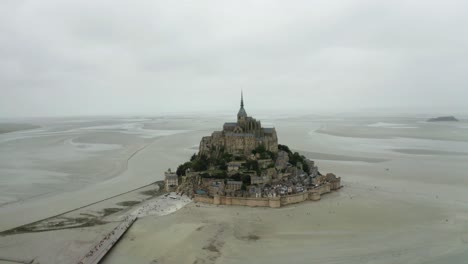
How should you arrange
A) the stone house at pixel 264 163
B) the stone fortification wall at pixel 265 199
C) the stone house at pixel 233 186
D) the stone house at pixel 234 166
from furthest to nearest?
1. the stone house at pixel 264 163
2. the stone house at pixel 234 166
3. the stone house at pixel 233 186
4. the stone fortification wall at pixel 265 199

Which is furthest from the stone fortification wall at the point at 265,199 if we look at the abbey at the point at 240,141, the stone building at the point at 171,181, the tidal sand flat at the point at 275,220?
the abbey at the point at 240,141

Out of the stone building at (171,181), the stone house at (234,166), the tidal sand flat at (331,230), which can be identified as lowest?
the tidal sand flat at (331,230)

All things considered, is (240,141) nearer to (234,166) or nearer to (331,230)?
(234,166)

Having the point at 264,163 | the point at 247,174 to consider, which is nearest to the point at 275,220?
the point at 247,174

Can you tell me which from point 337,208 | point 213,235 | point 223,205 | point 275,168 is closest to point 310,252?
point 213,235

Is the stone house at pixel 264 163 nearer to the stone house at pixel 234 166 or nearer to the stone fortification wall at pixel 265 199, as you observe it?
the stone house at pixel 234 166

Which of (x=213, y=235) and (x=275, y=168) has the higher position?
(x=275, y=168)

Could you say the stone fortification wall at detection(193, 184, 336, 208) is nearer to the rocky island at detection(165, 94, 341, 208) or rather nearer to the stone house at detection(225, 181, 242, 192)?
the rocky island at detection(165, 94, 341, 208)

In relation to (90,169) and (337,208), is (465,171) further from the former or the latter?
(90,169)
